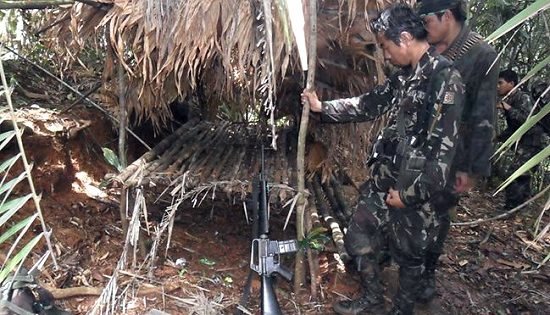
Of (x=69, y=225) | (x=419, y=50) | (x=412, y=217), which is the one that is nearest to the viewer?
(x=419, y=50)

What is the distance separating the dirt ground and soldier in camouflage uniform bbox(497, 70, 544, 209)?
3.00 ft

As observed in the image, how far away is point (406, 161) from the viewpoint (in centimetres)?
251

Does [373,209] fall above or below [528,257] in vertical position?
above

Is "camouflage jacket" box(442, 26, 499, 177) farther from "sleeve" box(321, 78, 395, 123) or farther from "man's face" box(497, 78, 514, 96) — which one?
"man's face" box(497, 78, 514, 96)

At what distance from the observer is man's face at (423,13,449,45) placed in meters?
2.73

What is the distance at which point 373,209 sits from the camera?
110 inches

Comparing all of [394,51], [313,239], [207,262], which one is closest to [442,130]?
[394,51]

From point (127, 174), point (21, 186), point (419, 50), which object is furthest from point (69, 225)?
point (419, 50)

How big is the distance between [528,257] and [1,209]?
12.9ft

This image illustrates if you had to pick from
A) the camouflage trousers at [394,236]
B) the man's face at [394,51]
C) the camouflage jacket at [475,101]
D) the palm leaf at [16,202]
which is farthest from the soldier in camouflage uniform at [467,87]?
the palm leaf at [16,202]

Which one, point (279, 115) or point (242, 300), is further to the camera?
point (279, 115)

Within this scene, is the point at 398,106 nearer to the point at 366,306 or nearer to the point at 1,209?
the point at 366,306

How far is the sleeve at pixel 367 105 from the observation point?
2736 mm

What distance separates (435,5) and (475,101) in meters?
0.55
